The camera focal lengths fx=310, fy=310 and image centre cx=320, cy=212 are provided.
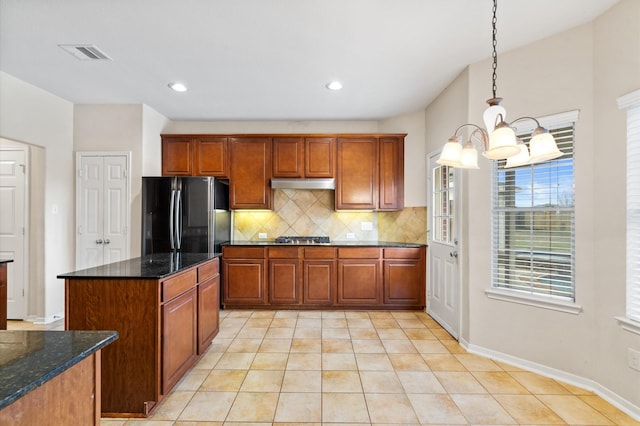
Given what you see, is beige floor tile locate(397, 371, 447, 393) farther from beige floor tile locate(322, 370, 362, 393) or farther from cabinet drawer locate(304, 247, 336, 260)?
cabinet drawer locate(304, 247, 336, 260)

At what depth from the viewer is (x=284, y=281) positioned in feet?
13.9

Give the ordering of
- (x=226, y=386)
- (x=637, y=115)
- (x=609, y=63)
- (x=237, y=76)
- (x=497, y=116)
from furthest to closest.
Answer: (x=237, y=76)
(x=226, y=386)
(x=609, y=63)
(x=637, y=115)
(x=497, y=116)

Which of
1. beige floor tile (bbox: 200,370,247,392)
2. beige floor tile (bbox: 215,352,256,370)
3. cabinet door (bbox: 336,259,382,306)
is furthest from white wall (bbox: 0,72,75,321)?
cabinet door (bbox: 336,259,382,306)

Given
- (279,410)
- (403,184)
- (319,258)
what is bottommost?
(279,410)

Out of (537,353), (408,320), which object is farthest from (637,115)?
(408,320)

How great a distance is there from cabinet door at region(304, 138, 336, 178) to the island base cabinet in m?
3.63

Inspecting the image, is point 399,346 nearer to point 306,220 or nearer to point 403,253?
point 403,253

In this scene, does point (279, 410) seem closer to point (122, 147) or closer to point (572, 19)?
point (572, 19)

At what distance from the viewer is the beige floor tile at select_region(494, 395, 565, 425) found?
197 centimetres

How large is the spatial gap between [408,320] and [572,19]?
3278 mm

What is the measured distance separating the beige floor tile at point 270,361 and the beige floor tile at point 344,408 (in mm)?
580

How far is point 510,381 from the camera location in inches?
95.6

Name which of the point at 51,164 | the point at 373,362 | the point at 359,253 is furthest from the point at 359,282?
the point at 51,164

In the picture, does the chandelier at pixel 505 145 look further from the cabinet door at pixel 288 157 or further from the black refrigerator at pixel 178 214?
the black refrigerator at pixel 178 214
